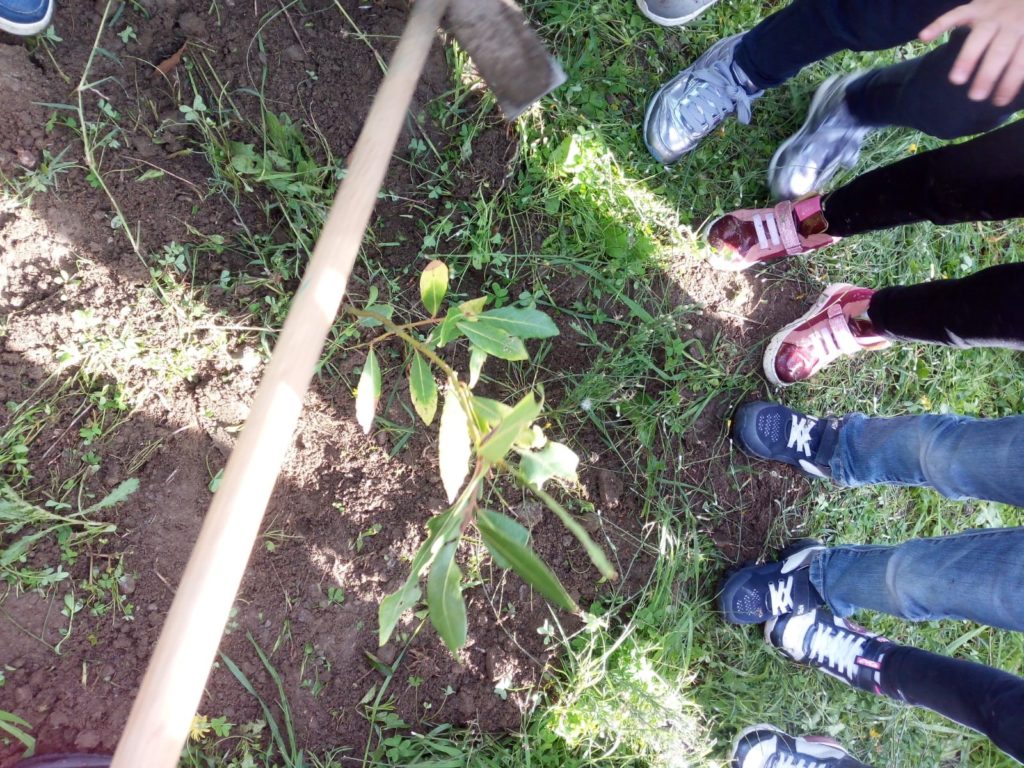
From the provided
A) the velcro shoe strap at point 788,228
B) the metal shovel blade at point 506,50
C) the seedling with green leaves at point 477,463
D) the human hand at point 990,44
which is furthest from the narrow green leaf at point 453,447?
the velcro shoe strap at point 788,228

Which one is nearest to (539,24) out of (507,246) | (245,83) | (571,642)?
(507,246)

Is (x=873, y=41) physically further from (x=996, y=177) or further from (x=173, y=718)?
(x=173, y=718)

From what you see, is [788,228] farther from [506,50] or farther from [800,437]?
[506,50]

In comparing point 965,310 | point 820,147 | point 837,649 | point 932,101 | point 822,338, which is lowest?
point 837,649

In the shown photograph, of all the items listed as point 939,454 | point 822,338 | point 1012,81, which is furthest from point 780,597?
point 1012,81

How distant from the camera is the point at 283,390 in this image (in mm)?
1076

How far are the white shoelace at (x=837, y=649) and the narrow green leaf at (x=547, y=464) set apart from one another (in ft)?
4.75

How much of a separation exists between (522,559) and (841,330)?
4.84 feet

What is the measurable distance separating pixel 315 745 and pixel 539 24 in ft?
6.83

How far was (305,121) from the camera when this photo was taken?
1.72 meters

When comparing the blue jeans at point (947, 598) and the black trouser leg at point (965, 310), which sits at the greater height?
the black trouser leg at point (965, 310)

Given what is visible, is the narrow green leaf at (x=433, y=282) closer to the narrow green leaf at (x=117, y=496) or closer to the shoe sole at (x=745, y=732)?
the narrow green leaf at (x=117, y=496)

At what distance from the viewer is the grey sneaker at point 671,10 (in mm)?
2076

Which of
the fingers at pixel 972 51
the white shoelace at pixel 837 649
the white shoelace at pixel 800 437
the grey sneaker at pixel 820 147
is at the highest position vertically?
the fingers at pixel 972 51
